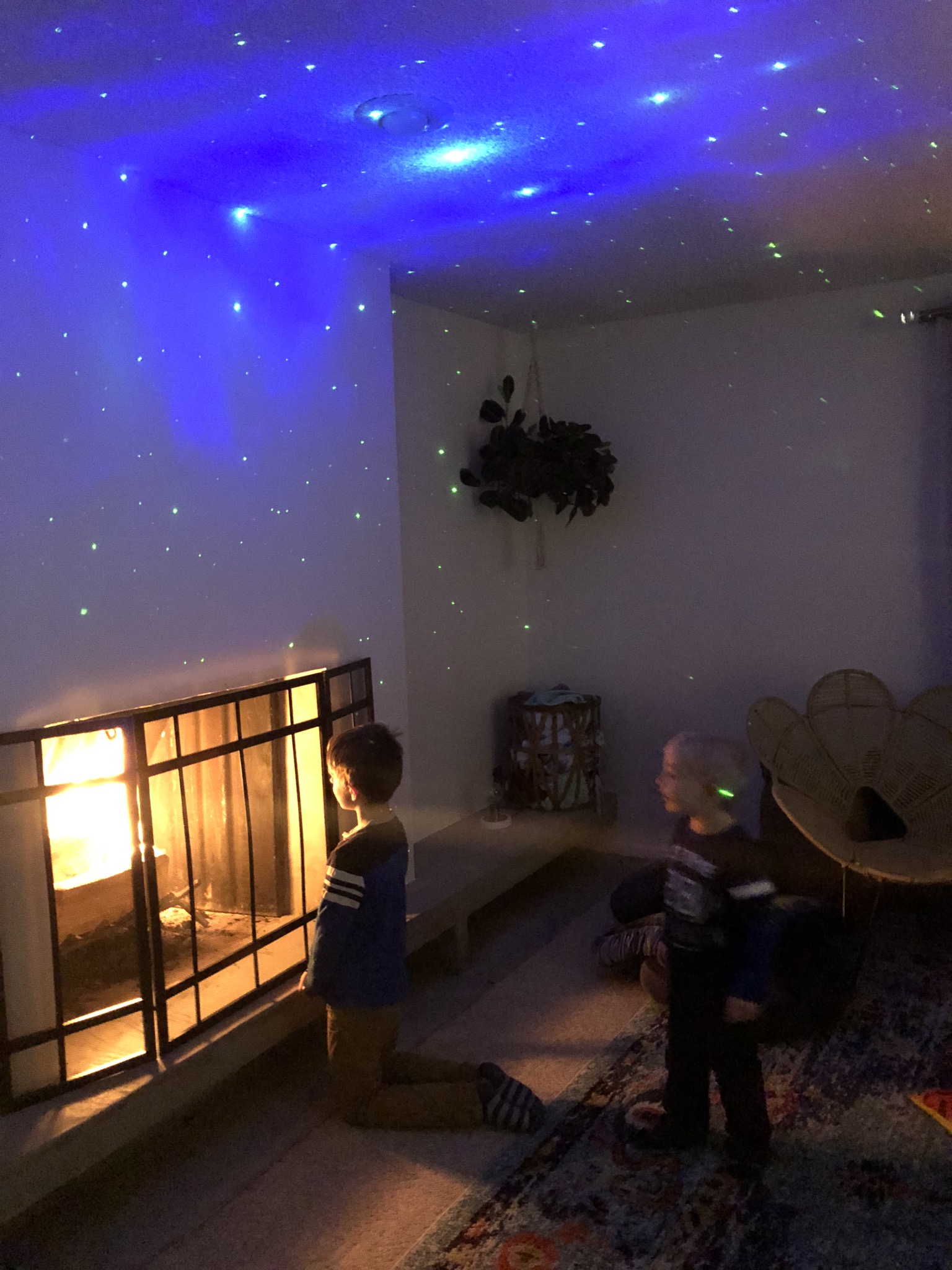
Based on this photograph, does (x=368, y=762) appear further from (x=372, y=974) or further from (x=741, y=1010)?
(x=741, y=1010)

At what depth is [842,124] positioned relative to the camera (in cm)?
216

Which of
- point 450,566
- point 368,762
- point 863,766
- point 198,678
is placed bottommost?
point 863,766

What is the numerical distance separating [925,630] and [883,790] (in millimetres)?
697

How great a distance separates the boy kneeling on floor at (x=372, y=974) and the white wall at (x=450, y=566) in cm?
147

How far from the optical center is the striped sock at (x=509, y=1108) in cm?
222

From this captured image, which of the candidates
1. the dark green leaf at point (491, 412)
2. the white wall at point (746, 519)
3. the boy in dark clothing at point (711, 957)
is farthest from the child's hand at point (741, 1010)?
the dark green leaf at point (491, 412)

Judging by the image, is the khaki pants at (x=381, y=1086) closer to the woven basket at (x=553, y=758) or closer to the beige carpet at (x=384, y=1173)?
the beige carpet at (x=384, y=1173)

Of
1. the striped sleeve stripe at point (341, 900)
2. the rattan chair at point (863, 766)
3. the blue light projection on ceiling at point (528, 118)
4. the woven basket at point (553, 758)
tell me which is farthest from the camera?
the woven basket at point (553, 758)

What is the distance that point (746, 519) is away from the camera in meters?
4.03

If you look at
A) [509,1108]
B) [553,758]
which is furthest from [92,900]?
[553,758]

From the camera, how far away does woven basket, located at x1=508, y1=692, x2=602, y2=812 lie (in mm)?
3867

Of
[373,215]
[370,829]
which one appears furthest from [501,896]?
[373,215]

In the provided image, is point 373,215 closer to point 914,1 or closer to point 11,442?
point 11,442

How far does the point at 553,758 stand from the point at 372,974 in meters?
1.76
